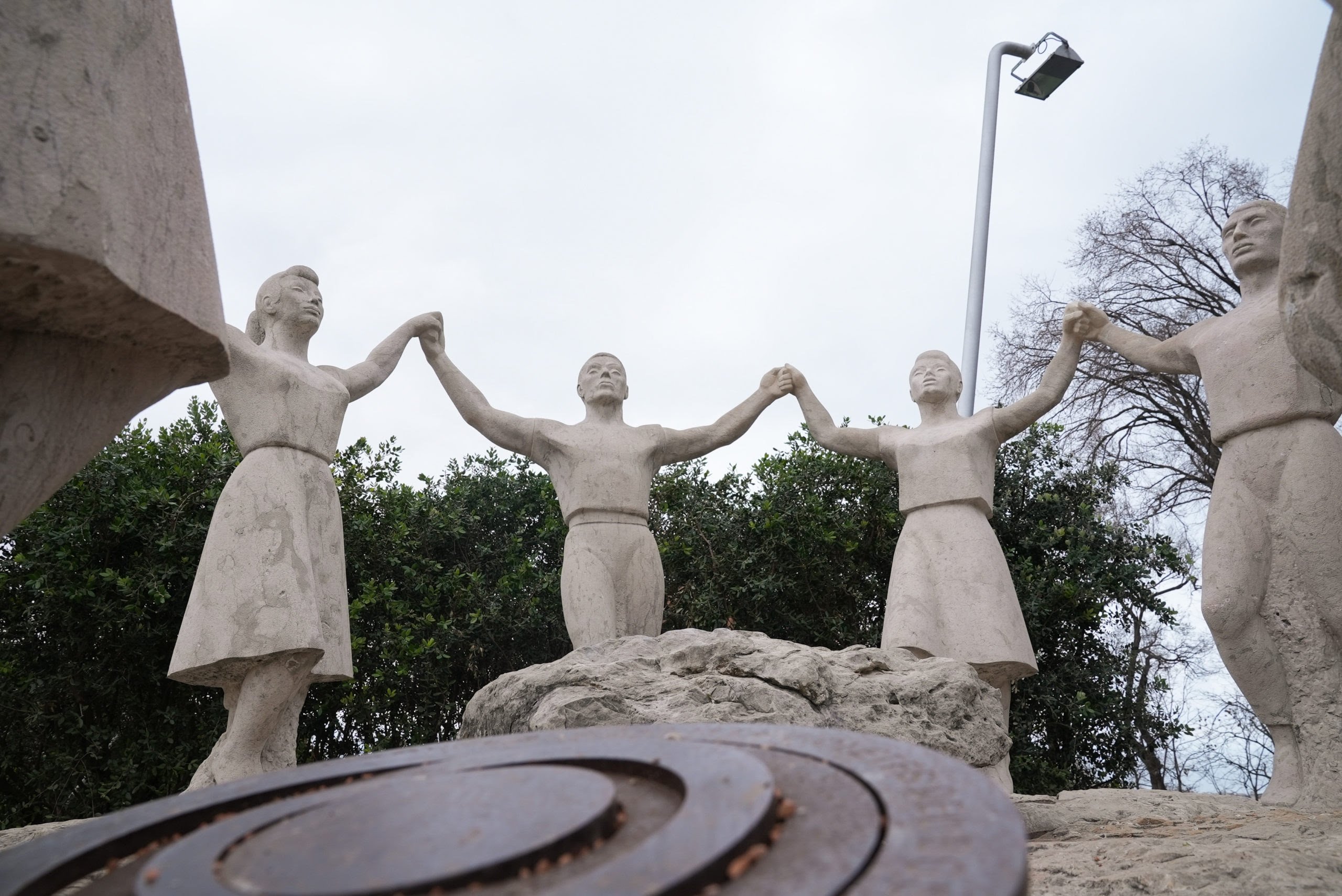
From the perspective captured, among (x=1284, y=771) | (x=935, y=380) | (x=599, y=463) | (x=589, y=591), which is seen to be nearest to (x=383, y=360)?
(x=599, y=463)

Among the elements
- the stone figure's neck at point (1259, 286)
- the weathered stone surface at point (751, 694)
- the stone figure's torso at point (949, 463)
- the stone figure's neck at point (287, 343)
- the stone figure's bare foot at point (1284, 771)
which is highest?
the stone figure's neck at point (1259, 286)

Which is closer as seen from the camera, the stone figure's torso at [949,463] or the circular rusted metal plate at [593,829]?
the circular rusted metal plate at [593,829]

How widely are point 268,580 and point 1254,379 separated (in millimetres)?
4442

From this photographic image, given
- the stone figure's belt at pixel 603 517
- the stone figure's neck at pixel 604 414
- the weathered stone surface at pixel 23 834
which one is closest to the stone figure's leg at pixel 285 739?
the weathered stone surface at pixel 23 834

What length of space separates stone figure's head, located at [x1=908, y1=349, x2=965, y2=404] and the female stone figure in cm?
301

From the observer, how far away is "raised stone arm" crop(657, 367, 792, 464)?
20.5 feet

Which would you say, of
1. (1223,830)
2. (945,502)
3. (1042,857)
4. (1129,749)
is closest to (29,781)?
(945,502)

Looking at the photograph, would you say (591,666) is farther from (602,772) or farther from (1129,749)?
(1129,749)

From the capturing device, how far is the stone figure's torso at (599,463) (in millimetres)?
5922

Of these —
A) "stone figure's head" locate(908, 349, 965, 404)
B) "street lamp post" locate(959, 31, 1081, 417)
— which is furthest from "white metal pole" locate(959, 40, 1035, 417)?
"stone figure's head" locate(908, 349, 965, 404)

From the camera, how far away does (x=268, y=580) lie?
496 cm

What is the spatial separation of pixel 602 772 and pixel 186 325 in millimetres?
1218

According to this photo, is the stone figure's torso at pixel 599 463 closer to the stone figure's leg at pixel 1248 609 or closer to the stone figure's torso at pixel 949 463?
the stone figure's torso at pixel 949 463

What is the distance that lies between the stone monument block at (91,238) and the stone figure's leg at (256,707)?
8.99 feet
